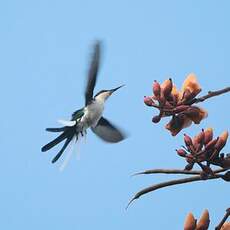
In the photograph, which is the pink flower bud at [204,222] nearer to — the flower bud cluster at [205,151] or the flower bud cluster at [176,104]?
the flower bud cluster at [205,151]

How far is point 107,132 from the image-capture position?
308 centimetres

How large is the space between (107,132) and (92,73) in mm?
439

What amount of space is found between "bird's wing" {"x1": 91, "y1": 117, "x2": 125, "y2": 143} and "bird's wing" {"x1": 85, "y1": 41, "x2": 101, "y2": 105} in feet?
0.71

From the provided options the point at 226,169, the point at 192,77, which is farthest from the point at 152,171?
the point at 192,77

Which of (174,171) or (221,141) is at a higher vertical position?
(221,141)

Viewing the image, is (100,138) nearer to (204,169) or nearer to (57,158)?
(57,158)

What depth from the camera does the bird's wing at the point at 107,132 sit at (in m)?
3.02

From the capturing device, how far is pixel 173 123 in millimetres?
1902

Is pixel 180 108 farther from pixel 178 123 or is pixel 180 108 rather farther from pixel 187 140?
pixel 187 140

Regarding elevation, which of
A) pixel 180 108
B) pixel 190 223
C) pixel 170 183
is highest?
pixel 180 108

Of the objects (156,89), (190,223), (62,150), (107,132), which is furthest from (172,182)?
(107,132)

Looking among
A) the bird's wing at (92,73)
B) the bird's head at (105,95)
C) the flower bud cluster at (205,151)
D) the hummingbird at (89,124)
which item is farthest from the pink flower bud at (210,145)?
the bird's head at (105,95)

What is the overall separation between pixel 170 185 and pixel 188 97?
0.40 metres

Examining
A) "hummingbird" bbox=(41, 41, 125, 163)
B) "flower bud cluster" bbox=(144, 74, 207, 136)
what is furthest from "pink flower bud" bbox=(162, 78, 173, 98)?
"hummingbird" bbox=(41, 41, 125, 163)
